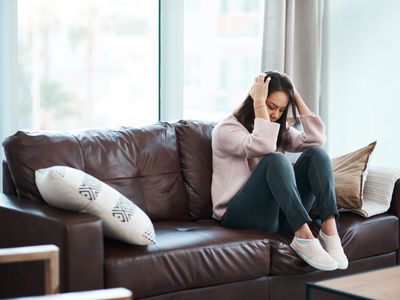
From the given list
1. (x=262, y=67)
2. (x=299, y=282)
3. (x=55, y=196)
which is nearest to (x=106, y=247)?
(x=55, y=196)

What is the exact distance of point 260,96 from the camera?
3.74 meters

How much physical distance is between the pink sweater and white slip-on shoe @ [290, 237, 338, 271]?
18.2 inches

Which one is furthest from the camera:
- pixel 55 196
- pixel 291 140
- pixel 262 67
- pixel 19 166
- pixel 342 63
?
pixel 342 63

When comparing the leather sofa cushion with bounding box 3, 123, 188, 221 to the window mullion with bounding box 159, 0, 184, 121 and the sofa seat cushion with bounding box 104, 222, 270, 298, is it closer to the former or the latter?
the sofa seat cushion with bounding box 104, 222, 270, 298

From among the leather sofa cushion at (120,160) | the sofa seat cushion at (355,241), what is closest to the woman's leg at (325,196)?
the sofa seat cushion at (355,241)

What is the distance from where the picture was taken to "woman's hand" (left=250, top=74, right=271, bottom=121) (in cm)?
371

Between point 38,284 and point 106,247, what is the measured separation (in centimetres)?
29

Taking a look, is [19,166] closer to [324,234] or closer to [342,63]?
[324,234]

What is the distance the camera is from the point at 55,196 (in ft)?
10.1

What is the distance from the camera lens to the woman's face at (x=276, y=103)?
3768 mm

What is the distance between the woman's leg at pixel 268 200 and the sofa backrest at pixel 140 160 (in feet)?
0.90

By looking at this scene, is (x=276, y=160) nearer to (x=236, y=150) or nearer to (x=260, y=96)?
(x=236, y=150)

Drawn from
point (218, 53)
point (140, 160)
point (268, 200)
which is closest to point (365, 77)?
point (218, 53)

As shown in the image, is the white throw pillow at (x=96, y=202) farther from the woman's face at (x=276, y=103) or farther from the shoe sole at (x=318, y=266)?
the woman's face at (x=276, y=103)
